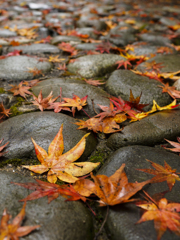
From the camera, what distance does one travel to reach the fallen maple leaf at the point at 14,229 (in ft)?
2.29

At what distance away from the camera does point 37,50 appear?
2.74 meters

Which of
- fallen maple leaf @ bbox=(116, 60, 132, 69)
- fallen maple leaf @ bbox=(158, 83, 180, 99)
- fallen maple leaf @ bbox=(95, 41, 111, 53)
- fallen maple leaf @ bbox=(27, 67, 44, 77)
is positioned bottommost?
fallen maple leaf @ bbox=(158, 83, 180, 99)

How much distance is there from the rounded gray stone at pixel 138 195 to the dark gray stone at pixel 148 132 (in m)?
0.09

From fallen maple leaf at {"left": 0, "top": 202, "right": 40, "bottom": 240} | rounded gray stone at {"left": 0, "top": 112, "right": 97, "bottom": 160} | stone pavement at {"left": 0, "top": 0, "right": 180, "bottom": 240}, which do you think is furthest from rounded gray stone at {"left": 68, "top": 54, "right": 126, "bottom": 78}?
fallen maple leaf at {"left": 0, "top": 202, "right": 40, "bottom": 240}

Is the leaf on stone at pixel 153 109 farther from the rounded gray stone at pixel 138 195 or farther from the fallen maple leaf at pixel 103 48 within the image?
the fallen maple leaf at pixel 103 48

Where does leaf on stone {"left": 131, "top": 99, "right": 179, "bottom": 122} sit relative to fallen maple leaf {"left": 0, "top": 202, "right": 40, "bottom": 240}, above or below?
above

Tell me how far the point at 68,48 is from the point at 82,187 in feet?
7.86

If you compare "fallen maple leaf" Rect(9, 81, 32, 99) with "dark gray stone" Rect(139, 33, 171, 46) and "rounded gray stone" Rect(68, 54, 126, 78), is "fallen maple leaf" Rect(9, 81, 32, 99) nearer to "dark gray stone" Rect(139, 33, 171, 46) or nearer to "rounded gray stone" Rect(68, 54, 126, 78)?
Result: "rounded gray stone" Rect(68, 54, 126, 78)

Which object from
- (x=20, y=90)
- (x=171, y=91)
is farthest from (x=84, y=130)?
(x=171, y=91)

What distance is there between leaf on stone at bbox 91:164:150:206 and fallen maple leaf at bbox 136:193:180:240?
0.09 meters

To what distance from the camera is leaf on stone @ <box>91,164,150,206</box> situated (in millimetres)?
827

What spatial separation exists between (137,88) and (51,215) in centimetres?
134

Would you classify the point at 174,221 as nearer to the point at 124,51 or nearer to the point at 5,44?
the point at 124,51

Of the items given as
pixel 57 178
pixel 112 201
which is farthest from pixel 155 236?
pixel 57 178
